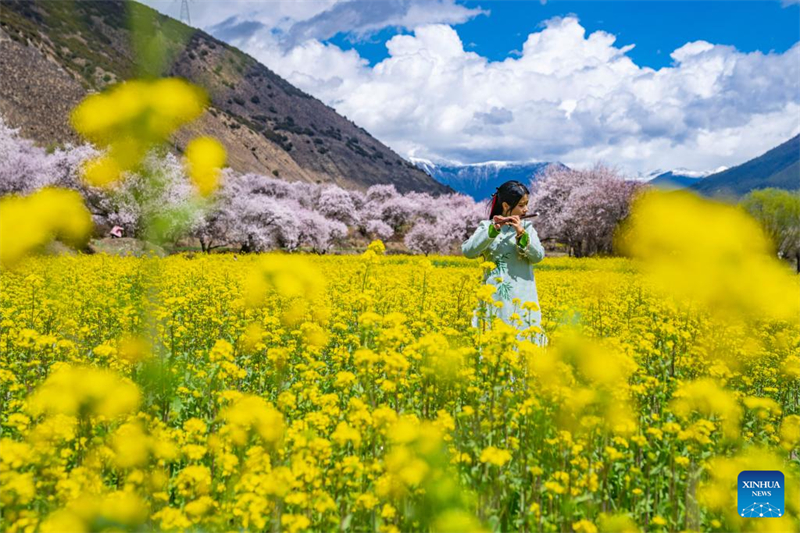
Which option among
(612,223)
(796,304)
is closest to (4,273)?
(796,304)

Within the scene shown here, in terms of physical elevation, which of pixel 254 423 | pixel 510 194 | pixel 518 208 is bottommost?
pixel 254 423

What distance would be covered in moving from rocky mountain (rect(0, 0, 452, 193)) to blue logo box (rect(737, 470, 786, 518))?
11.6ft

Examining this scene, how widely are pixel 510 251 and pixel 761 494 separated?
2.86 meters

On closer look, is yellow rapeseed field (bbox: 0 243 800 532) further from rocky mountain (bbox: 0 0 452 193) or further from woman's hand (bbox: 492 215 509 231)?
woman's hand (bbox: 492 215 509 231)

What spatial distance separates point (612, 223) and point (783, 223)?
1418 inches

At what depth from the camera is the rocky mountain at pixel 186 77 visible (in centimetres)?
136

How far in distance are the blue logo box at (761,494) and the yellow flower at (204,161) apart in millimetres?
3393

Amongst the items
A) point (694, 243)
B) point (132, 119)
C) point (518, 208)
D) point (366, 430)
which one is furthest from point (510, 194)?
point (132, 119)

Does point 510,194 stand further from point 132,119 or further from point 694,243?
point 132,119

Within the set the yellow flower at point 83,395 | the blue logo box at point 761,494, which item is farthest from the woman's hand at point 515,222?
the yellow flower at point 83,395

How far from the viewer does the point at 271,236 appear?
35.3 metres

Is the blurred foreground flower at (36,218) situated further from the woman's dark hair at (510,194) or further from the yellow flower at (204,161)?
the woman's dark hair at (510,194)

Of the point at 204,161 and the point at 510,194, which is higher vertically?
the point at 510,194

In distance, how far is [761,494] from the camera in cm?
311
